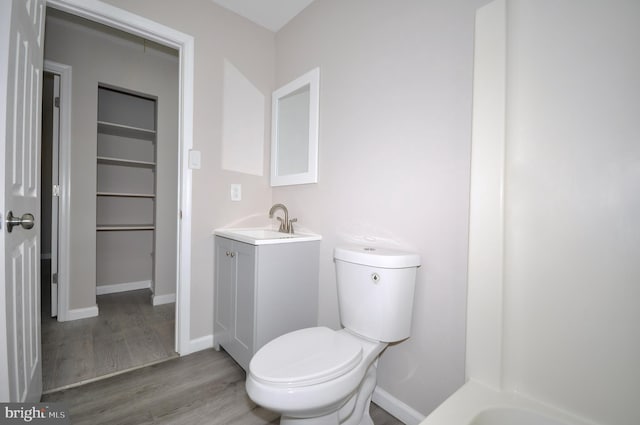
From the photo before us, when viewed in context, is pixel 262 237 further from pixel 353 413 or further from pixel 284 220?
pixel 353 413

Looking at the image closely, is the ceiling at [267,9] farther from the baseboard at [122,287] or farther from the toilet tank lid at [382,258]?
the baseboard at [122,287]

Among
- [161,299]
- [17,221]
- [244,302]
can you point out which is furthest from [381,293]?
[161,299]

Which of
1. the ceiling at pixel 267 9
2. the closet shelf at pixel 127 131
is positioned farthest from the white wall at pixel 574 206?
the closet shelf at pixel 127 131

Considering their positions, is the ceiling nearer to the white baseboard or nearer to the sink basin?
the sink basin

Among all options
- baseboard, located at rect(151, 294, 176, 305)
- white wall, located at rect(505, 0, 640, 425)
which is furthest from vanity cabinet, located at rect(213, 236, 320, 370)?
baseboard, located at rect(151, 294, 176, 305)

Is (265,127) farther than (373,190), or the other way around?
(265,127)

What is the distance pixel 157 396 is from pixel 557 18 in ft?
7.36

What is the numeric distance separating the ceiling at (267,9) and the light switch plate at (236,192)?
126cm

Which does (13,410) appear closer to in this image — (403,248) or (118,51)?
(403,248)

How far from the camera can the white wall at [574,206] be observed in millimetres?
707

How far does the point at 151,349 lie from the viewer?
1868mm

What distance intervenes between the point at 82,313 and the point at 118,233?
970 mm

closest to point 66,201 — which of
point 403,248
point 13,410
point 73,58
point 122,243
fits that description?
point 122,243

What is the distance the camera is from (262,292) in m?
1.47
